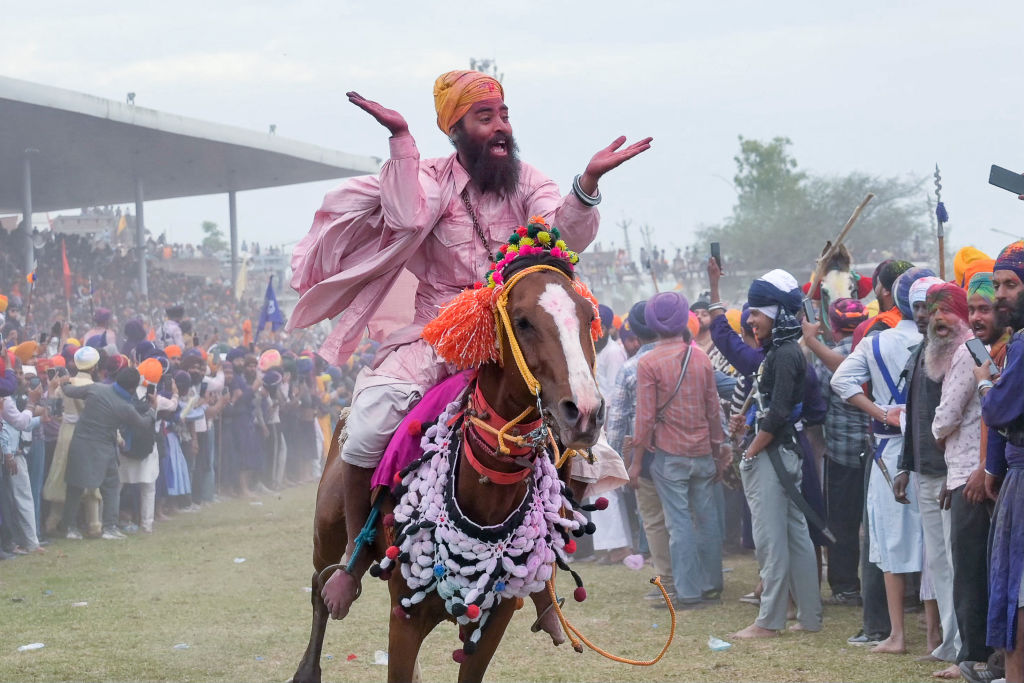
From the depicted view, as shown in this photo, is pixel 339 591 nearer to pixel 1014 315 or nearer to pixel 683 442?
pixel 1014 315

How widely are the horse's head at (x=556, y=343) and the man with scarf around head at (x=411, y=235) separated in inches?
30.9

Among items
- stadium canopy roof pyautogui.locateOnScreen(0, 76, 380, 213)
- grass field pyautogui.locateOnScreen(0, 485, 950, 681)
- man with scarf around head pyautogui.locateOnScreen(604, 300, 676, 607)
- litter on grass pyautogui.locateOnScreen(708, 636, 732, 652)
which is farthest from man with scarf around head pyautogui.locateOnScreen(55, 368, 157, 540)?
stadium canopy roof pyautogui.locateOnScreen(0, 76, 380, 213)

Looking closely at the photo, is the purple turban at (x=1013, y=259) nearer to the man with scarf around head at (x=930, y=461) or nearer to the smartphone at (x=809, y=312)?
the man with scarf around head at (x=930, y=461)

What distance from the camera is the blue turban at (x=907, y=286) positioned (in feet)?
26.1

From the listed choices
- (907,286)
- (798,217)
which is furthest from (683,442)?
(798,217)

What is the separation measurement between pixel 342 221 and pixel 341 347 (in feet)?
2.23

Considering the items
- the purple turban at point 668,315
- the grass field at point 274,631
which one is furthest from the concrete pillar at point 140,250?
the purple turban at point 668,315

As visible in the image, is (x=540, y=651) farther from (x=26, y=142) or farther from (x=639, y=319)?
(x=26, y=142)

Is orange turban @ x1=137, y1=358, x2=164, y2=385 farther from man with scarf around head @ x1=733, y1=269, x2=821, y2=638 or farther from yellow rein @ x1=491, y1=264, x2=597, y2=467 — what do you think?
→ yellow rein @ x1=491, y1=264, x2=597, y2=467

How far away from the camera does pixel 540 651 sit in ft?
27.3

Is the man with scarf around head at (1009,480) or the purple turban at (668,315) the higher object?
the purple turban at (668,315)

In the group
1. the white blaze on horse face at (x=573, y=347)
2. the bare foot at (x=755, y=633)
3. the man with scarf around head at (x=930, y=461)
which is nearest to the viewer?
the white blaze on horse face at (x=573, y=347)

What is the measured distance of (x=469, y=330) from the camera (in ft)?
14.2

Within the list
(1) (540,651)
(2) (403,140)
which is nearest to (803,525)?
(1) (540,651)
